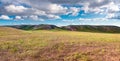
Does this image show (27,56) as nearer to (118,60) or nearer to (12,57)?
(12,57)

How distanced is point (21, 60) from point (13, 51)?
6019 millimetres

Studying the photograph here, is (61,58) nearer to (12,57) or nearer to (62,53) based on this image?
(62,53)

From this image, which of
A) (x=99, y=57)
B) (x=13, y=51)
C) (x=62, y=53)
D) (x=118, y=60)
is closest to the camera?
(x=118, y=60)

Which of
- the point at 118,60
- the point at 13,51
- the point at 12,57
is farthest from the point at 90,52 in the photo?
the point at 13,51

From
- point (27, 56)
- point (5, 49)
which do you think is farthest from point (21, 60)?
point (5, 49)

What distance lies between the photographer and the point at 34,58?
25.0 m

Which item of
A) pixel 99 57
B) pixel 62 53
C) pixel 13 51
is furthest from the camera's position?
pixel 13 51

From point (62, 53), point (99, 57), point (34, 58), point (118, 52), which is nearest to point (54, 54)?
point (62, 53)

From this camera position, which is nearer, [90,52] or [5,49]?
[90,52]

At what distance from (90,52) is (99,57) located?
2.59 meters

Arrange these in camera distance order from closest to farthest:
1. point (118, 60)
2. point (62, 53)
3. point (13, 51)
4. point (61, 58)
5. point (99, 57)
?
point (118, 60) → point (99, 57) → point (61, 58) → point (62, 53) → point (13, 51)

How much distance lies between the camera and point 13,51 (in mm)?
30000

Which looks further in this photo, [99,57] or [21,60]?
[21,60]

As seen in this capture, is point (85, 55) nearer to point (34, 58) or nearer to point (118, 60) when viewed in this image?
point (118, 60)
